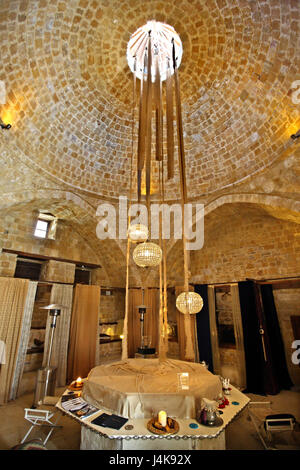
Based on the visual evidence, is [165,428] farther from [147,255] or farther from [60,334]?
[60,334]

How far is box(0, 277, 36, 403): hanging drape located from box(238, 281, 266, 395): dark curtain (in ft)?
20.9

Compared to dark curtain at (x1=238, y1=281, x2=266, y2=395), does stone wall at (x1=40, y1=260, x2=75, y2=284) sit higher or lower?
higher

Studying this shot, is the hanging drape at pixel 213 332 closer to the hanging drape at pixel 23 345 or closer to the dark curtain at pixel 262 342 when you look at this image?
the dark curtain at pixel 262 342

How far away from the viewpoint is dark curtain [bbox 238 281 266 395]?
21.4 ft

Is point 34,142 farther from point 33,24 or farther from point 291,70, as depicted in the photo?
point 291,70

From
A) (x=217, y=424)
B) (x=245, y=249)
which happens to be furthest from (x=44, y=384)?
(x=245, y=249)

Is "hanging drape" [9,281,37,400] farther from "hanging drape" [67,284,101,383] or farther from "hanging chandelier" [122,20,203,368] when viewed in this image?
"hanging chandelier" [122,20,203,368]

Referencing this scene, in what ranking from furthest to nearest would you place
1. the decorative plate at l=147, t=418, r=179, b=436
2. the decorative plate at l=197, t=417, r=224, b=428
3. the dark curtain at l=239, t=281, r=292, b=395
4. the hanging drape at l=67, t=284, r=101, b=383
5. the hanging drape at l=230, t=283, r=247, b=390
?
the hanging drape at l=67, t=284, r=101, b=383
the hanging drape at l=230, t=283, r=247, b=390
the dark curtain at l=239, t=281, r=292, b=395
the decorative plate at l=197, t=417, r=224, b=428
the decorative plate at l=147, t=418, r=179, b=436

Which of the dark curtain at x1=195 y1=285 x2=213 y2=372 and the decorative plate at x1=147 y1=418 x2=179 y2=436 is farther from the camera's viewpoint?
the dark curtain at x1=195 y1=285 x2=213 y2=372

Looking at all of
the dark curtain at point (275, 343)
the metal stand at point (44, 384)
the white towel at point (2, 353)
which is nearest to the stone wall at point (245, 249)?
the dark curtain at point (275, 343)

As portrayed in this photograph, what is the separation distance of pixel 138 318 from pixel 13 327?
4103 mm

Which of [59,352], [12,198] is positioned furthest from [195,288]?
[12,198]

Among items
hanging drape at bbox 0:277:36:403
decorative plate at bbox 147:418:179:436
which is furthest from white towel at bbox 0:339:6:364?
decorative plate at bbox 147:418:179:436

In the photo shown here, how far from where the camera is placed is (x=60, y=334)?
23.3 ft
